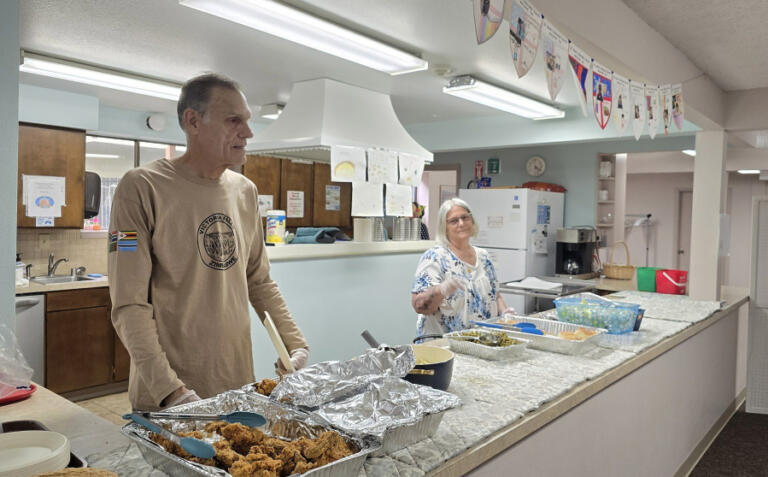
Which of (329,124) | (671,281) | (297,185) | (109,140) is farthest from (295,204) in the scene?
(671,281)

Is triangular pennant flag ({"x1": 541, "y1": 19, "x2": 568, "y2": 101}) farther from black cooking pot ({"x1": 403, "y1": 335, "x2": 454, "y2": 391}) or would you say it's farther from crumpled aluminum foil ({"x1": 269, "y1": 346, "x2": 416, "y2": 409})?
crumpled aluminum foil ({"x1": 269, "y1": 346, "x2": 416, "y2": 409})

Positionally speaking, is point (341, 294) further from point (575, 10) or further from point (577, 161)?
point (577, 161)

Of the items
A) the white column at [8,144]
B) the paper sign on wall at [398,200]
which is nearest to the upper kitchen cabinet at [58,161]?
the paper sign on wall at [398,200]

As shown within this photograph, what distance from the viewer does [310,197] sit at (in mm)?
6836

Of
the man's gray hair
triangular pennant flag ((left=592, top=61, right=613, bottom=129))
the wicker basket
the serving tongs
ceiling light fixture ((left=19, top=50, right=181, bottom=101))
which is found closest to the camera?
the serving tongs

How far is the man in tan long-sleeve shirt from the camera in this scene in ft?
4.52

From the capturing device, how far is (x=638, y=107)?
282 cm

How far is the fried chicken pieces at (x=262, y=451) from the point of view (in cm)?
86

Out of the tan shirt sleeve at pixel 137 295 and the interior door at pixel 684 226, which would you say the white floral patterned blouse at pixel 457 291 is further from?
the interior door at pixel 684 226

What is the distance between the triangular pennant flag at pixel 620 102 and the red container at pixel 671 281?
2085 mm

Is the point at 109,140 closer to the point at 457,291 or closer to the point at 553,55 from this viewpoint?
the point at 457,291

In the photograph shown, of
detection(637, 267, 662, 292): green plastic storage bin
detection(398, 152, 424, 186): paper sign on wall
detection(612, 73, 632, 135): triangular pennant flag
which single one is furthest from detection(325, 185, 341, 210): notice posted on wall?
detection(612, 73, 632, 135): triangular pennant flag

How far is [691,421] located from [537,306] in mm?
2574

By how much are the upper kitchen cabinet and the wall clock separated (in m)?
5.04
